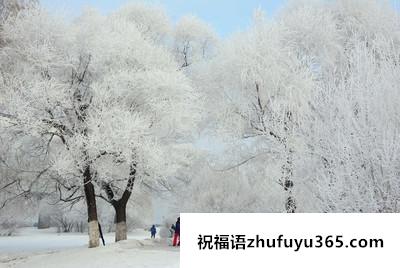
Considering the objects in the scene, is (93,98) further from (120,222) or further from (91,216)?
(120,222)

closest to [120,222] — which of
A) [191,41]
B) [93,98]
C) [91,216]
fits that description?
[91,216]

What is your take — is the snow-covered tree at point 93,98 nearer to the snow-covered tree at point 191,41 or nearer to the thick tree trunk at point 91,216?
the thick tree trunk at point 91,216

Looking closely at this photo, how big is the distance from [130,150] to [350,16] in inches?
520

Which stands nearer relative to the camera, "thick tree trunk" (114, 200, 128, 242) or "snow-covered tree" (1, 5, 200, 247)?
"snow-covered tree" (1, 5, 200, 247)

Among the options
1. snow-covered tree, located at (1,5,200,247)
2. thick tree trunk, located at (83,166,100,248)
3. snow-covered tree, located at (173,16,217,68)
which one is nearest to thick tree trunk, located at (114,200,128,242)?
snow-covered tree, located at (1,5,200,247)

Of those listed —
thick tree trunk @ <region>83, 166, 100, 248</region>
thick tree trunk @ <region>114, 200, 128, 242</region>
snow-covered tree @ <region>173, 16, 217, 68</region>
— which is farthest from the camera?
snow-covered tree @ <region>173, 16, 217, 68</region>

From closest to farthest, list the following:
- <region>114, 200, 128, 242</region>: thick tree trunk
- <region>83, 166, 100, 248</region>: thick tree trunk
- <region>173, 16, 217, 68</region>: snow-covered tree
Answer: <region>83, 166, 100, 248</region>: thick tree trunk → <region>114, 200, 128, 242</region>: thick tree trunk → <region>173, 16, 217, 68</region>: snow-covered tree

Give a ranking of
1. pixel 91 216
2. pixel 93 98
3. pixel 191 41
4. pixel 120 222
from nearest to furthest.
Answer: pixel 93 98
pixel 91 216
pixel 120 222
pixel 191 41

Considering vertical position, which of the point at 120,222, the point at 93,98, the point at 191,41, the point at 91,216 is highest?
the point at 191,41

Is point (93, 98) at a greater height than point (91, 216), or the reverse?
point (93, 98)

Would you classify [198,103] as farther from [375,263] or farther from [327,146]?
[375,263]

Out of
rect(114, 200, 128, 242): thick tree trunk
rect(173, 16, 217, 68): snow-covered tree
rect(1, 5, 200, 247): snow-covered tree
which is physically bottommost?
rect(114, 200, 128, 242): thick tree trunk

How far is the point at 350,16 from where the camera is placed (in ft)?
84.9

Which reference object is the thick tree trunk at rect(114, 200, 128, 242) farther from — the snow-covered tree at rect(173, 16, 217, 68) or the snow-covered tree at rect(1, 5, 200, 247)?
the snow-covered tree at rect(173, 16, 217, 68)
